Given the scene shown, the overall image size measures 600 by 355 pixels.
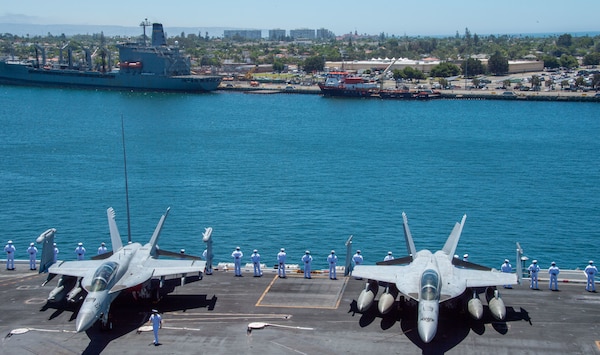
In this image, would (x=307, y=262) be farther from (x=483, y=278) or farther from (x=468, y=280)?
(x=483, y=278)

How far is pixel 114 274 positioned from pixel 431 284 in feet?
42.6

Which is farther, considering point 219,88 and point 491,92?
point 219,88

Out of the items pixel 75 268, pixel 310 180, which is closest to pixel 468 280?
pixel 75 268

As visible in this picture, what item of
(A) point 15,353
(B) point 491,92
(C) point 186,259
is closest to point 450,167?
(C) point 186,259

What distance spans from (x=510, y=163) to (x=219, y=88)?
392 feet

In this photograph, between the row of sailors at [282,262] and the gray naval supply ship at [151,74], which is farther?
the gray naval supply ship at [151,74]

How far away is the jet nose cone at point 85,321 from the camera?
87.3 feet

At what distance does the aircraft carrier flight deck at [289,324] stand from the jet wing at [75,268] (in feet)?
5.24

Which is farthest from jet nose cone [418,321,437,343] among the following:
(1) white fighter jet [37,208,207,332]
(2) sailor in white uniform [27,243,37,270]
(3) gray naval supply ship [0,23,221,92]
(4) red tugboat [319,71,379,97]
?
(3) gray naval supply ship [0,23,221,92]

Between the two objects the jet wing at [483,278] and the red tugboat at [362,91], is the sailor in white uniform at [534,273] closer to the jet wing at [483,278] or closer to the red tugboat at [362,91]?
the jet wing at [483,278]

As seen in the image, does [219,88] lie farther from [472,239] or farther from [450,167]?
[472,239]

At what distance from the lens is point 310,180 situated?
82.1 metres

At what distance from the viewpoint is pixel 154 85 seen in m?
191

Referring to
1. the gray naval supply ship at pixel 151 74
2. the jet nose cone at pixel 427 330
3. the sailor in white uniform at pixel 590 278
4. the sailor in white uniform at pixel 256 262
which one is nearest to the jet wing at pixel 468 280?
the jet nose cone at pixel 427 330
